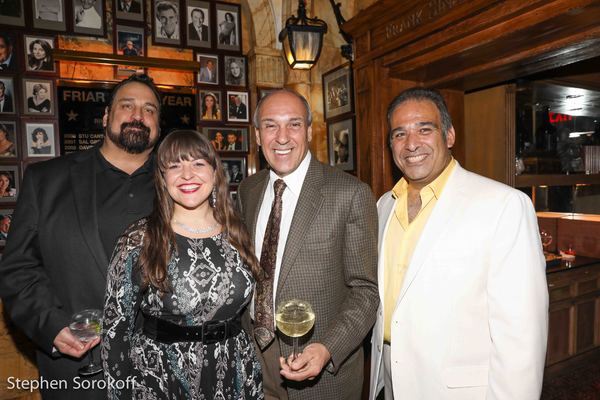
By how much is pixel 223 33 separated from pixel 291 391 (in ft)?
14.4

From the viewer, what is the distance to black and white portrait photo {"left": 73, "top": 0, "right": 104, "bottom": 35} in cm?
428

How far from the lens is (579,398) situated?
3.63m

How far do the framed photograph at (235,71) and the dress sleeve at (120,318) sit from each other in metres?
3.78

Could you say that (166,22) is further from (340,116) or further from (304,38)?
(340,116)

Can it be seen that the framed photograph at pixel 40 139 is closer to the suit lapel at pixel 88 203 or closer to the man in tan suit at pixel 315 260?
the suit lapel at pixel 88 203

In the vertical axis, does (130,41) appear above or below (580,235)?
above

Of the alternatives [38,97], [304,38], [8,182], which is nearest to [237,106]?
[304,38]

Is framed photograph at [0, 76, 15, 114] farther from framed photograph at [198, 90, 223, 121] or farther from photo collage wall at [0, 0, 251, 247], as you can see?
framed photograph at [198, 90, 223, 121]

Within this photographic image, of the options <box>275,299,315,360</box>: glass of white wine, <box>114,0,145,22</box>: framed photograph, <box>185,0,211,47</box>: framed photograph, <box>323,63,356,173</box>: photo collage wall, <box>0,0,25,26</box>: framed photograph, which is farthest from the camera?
<box>185,0,211,47</box>: framed photograph

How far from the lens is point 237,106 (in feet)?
16.8

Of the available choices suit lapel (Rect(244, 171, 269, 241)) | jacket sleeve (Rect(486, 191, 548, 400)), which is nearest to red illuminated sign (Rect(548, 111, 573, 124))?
jacket sleeve (Rect(486, 191, 548, 400))

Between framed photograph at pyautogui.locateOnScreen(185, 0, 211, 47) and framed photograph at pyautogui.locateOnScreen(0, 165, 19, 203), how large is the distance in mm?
2346

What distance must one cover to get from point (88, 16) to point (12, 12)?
0.68 metres

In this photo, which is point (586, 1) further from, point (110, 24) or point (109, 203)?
point (110, 24)
